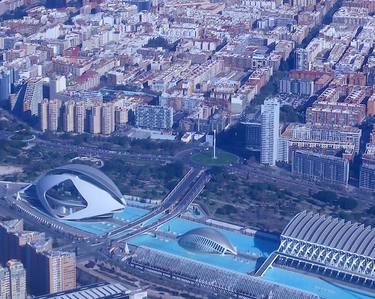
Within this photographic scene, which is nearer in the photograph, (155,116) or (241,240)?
(241,240)

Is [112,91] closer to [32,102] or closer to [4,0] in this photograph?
[32,102]

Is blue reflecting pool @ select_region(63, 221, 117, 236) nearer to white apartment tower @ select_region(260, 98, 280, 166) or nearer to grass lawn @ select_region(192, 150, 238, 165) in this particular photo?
grass lawn @ select_region(192, 150, 238, 165)

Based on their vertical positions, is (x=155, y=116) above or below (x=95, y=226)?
above

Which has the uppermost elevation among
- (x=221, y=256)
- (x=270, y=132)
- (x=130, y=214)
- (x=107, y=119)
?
(x=270, y=132)

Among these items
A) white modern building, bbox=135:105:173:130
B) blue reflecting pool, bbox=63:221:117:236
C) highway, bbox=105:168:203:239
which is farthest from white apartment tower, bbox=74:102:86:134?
blue reflecting pool, bbox=63:221:117:236

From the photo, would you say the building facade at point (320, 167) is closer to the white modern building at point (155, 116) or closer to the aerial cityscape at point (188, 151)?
the aerial cityscape at point (188, 151)

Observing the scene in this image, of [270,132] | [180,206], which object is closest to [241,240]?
[180,206]

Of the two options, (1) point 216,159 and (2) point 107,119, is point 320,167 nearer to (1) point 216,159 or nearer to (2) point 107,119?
(1) point 216,159
